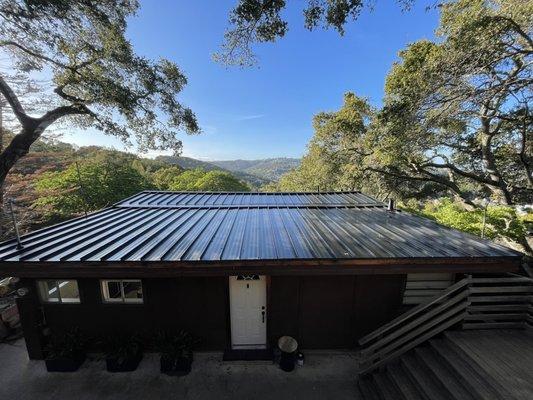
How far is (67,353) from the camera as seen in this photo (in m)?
5.76

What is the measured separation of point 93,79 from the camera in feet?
32.5

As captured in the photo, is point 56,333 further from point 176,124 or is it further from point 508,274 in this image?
point 508,274

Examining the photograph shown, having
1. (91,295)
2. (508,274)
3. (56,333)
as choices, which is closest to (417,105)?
(508,274)

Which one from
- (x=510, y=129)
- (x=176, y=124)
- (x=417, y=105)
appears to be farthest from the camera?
(x=510, y=129)

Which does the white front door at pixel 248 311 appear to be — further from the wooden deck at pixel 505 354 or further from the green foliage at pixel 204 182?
the green foliage at pixel 204 182

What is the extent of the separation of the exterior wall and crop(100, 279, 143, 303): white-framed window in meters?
0.14

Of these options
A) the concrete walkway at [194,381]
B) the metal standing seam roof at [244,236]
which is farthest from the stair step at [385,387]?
the metal standing seam roof at [244,236]

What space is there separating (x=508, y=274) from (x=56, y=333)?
1146cm

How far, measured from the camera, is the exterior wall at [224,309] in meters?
6.11

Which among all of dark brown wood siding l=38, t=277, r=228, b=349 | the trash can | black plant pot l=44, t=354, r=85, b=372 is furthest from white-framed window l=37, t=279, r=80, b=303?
Answer: the trash can

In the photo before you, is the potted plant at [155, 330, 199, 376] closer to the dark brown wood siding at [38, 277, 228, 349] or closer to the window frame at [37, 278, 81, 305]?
the dark brown wood siding at [38, 277, 228, 349]

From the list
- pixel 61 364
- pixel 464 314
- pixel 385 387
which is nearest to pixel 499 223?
pixel 464 314

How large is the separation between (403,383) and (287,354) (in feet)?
7.81

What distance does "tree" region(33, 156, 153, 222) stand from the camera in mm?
18844
